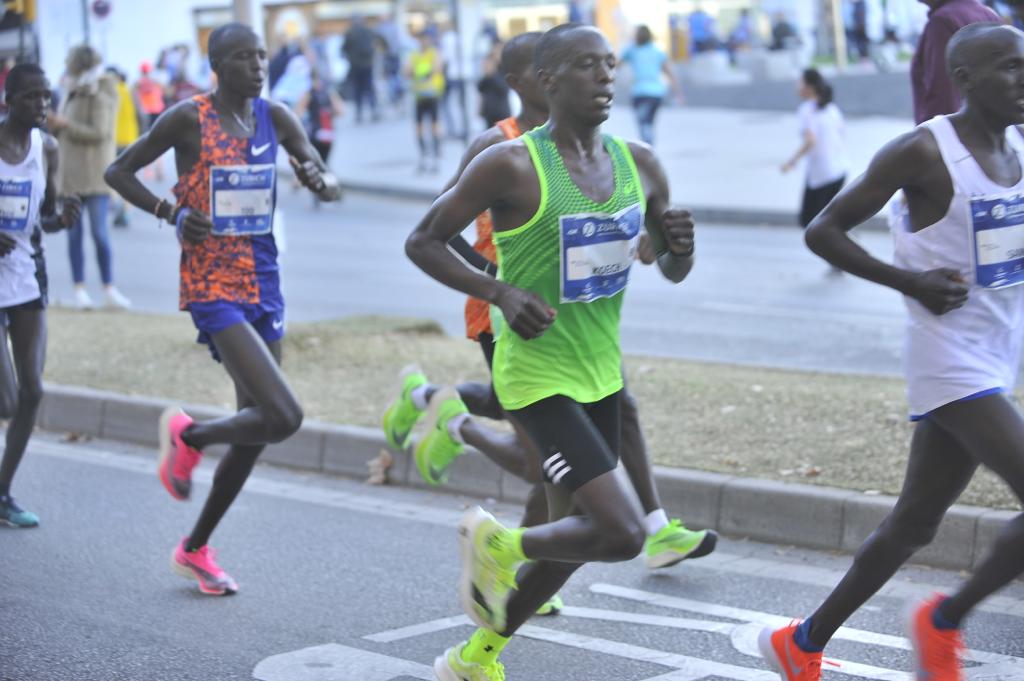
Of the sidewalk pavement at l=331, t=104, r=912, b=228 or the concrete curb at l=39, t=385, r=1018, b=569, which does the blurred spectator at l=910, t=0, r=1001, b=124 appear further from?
the sidewalk pavement at l=331, t=104, r=912, b=228

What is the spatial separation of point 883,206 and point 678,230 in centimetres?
56

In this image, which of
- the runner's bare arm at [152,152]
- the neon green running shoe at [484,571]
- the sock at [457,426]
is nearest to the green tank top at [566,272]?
the neon green running shoe at [484,571]

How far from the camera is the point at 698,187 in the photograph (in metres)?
21.4

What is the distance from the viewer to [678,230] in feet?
15.0

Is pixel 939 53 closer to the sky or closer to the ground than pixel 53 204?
closer to the sky

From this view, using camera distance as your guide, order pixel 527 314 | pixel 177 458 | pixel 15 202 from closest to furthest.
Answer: pixel 527 314 < pixel 177 458 < pixel 15 202

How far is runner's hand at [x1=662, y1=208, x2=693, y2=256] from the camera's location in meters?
4.56

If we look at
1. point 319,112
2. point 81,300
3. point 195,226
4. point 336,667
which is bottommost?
point 81,300

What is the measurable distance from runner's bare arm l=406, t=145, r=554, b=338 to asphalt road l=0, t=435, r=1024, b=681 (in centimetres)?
131

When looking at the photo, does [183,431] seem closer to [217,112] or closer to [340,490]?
[217,112]

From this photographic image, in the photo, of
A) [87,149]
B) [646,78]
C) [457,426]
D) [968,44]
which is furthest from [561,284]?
[646,78]

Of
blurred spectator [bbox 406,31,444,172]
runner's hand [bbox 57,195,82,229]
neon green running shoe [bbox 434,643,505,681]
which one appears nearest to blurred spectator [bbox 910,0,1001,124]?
neon green running shoe [bbox 434,643,505,681]

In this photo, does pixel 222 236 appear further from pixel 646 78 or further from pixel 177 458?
pixel 646 78

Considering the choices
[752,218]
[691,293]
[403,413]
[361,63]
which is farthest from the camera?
[361,63]
